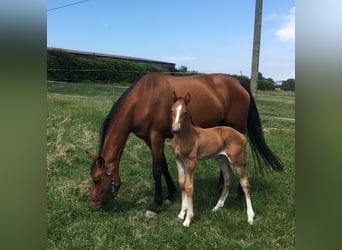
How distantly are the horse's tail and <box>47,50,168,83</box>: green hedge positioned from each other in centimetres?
1122

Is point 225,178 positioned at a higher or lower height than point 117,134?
lower

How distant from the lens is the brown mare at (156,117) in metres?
4.08

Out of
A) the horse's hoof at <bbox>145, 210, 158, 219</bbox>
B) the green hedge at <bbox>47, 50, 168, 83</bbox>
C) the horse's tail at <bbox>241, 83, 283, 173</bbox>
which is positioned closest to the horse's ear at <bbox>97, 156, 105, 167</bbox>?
the horse's hoof at <bbox>145, 210, 158, 219</bbox>

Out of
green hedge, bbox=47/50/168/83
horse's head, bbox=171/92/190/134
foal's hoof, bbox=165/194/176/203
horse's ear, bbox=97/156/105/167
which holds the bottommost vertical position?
foal's hoof, bbox=165/194/176/203

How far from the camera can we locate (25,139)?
33.8 inches

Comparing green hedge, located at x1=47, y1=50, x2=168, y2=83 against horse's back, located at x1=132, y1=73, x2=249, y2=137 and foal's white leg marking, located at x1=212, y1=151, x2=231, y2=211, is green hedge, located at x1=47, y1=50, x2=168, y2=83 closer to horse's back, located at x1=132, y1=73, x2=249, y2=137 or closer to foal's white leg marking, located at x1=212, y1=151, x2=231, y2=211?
horse's back, located at x1=132, y1=73, x2=249, y2=137

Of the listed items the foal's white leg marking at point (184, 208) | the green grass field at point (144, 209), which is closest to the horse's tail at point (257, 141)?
the green grass field at point (144, 209)

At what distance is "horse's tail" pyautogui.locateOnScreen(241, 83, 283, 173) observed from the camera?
4.88 m

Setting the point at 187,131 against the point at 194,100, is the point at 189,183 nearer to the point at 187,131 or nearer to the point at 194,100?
the point at 187,131

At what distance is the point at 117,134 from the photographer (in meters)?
4.20

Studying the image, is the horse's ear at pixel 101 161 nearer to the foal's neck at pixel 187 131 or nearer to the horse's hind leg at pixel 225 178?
the foal's neck at pixel 187 131

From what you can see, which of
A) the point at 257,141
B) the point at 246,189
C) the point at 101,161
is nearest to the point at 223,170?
the point at 246,189

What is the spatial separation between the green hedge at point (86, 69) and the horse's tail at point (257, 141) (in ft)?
36.8

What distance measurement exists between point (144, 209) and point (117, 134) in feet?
3.25
